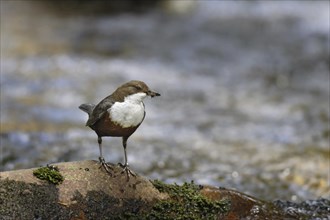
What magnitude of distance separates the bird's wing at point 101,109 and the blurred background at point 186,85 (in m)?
2.81

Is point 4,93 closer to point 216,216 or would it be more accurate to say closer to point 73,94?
point 73,94

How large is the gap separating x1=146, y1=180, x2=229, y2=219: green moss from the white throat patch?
59 centimetres

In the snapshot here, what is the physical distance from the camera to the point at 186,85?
1130 centimetres

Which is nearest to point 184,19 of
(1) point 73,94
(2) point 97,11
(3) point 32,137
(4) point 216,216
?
(2) point 97,11

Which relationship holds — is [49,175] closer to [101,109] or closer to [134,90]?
[101,109]

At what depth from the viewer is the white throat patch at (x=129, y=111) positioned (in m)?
3.65

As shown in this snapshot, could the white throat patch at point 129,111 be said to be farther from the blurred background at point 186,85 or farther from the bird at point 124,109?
the blurred background at point 186,85

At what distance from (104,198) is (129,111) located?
593mm

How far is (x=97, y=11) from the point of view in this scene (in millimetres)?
17359

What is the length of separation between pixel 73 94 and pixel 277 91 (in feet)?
12.5

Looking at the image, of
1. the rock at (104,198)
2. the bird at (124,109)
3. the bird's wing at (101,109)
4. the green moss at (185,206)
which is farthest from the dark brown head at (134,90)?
the green moss at (185,206)

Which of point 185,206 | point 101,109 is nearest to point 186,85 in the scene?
point 185,206

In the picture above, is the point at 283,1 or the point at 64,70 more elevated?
the point at 283,1

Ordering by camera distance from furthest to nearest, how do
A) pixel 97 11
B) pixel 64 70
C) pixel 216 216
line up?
1. pixel 97 11
2. pixel 64 70
3. pixel 216 216
